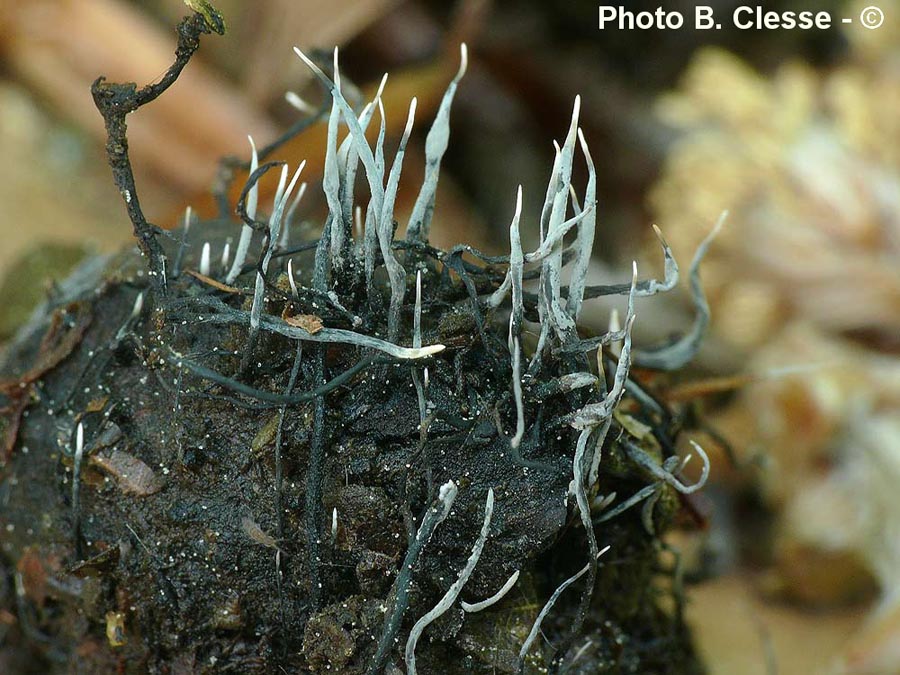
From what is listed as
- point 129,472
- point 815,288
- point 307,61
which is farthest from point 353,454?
point 815,288

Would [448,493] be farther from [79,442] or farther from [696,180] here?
[696,180]

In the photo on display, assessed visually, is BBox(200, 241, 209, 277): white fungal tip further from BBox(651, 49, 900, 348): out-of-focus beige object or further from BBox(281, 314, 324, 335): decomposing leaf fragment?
BBox(651, 49, 900, 348): out-of-focus beige object

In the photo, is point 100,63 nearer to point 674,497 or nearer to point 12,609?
point 12,609

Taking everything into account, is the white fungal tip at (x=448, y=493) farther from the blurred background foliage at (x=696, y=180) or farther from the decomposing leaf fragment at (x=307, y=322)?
the blurred background foliage at (x=696, y=180)

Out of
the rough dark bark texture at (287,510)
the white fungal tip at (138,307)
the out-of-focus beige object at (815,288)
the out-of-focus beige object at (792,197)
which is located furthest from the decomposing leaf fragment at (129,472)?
the out-of-focus beige object at (792,197)

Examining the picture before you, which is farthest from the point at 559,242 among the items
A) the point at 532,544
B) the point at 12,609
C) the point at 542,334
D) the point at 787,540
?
the point at 787,540
